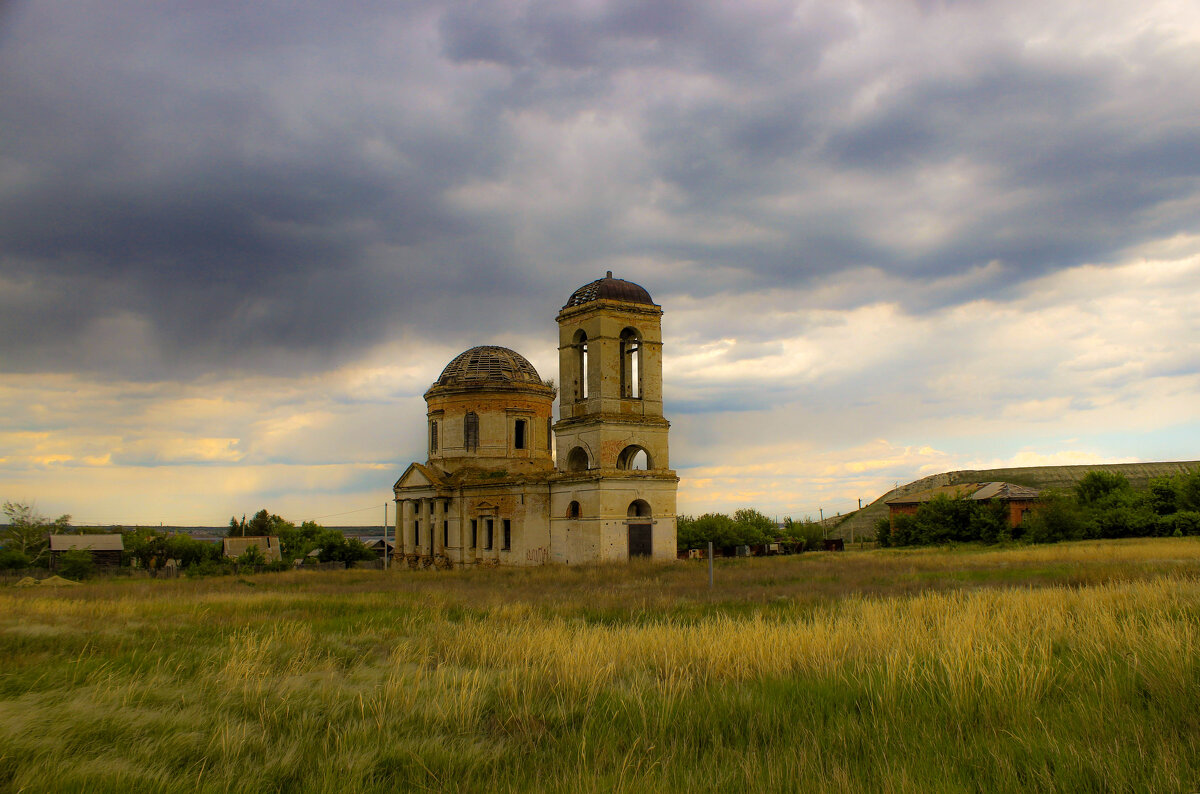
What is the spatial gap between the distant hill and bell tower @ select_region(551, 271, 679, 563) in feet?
128

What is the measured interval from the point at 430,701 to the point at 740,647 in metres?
3.56

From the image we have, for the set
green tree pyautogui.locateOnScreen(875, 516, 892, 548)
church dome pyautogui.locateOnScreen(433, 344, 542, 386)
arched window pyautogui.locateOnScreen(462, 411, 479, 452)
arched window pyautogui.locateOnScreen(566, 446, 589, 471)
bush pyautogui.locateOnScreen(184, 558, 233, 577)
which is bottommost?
bush pyautogui.locateOnScreen(184, 558, 233, 577)

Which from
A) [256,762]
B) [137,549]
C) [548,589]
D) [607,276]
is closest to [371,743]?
[256,762]

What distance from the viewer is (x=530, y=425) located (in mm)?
43719

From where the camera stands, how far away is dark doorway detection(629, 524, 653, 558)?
1238 inches

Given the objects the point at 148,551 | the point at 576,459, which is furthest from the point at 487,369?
the point at 148,551

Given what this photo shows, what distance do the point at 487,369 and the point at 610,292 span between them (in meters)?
12.8

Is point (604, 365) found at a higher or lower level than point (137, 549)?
higher

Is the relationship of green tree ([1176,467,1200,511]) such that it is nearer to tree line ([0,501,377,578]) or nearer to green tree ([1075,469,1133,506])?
green tree ([1075,469,1133,506])

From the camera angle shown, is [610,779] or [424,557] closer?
[610,779]

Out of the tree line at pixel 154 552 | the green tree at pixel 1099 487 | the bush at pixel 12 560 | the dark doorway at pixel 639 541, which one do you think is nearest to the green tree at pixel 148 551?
the tree line at pixel 154 552

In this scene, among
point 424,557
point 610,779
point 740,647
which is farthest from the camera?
point 424,557

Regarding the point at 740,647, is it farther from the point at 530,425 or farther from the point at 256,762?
the point at 530,425

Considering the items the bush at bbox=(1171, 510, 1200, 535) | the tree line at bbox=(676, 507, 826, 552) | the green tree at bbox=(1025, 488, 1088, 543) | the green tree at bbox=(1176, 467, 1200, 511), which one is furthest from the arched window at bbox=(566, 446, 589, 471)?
the green tree at bbox=(1176, 467, 1200, 511)
